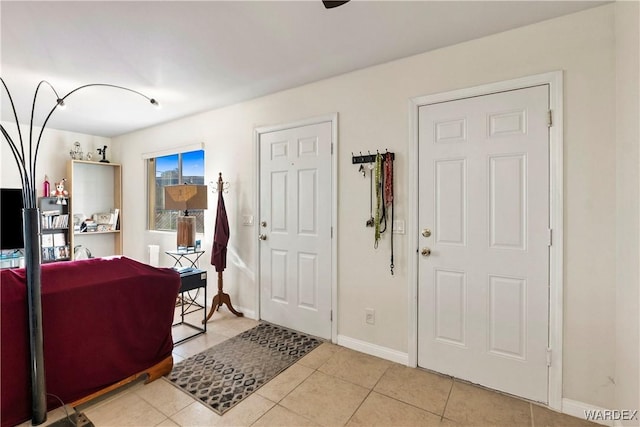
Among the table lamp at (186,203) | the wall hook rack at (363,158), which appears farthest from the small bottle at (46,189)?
the wall hook rack at (363,158)

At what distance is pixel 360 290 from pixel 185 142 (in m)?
3.06

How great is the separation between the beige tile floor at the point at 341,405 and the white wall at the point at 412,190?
32 cm

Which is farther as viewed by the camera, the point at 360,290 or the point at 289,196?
the point at 289,196

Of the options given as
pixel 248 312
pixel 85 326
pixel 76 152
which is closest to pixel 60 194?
pixel 76 152

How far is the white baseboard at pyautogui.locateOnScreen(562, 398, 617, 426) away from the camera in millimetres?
1808

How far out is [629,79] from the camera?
155 cm

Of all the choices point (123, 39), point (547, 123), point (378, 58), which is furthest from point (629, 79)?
point (123, 39)

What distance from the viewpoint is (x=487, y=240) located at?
215cm

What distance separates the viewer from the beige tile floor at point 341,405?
181 centimetres

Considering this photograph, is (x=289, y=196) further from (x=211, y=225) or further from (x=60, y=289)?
(x=60, y=289)

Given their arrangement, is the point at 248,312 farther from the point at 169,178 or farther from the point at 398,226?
the point at 169,178

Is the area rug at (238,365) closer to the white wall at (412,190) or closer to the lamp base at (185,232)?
the white wall at (412,190)

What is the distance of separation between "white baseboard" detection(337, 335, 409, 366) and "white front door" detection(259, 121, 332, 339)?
0.20m

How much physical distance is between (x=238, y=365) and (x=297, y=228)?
1.33m
